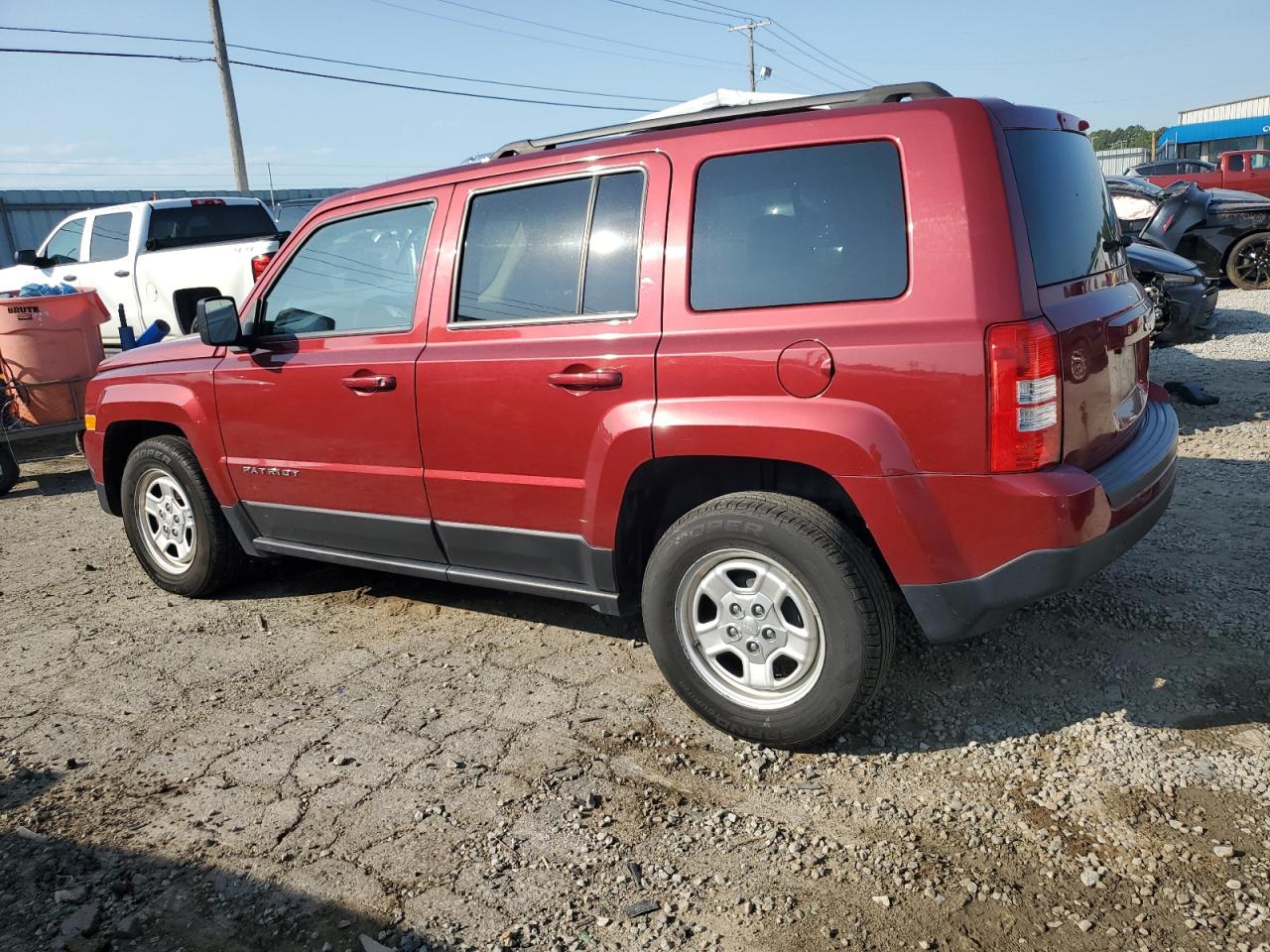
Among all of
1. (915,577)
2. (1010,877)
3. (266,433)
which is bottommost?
(1010,877)

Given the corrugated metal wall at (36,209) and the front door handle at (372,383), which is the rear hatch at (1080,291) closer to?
the front door handle at (372,383)

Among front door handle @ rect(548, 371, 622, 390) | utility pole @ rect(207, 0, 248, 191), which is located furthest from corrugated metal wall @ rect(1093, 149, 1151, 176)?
front door handle @ rect(548, 371, 622, 390)

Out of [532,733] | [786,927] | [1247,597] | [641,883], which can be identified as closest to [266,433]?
[532,733]

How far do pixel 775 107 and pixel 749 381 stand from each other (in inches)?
39.0

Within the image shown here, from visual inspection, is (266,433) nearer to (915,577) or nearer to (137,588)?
(137,588)

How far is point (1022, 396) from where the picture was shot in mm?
2643

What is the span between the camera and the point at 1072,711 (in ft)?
10.8

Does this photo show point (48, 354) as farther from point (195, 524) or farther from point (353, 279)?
point (353, 279)

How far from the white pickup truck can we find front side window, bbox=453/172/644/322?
668 centimetres

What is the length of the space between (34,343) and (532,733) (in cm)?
632

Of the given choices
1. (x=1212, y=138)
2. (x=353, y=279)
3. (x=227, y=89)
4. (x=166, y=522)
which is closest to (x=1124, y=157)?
(x=1212, y=138)

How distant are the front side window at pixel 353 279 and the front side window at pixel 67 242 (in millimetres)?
8565

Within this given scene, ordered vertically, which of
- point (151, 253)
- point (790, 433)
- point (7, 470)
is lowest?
point (7, 470)

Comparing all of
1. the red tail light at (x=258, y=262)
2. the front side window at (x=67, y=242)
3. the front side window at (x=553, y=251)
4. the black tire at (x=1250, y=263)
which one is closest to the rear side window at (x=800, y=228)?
the front side window at (x=553, y=251)
